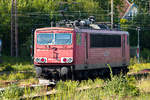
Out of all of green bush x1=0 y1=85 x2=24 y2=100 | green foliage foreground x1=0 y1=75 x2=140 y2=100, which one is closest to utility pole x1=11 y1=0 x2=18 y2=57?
green foliage foreground x1=0 y1=75 x2=140 y2=100

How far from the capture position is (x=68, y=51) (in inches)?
599

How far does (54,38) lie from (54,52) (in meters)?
0.70

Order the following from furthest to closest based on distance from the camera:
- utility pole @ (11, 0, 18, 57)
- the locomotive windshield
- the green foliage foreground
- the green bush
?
utility pole @ (11, 0, 18, 57), the locomotive windshield, the green bush, the green foliage foreground

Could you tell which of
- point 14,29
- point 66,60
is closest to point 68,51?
point 66,60

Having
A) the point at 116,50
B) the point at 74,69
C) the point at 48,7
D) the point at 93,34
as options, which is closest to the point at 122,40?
the point at 116,50

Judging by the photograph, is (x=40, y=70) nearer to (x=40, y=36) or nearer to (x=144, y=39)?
(x=40, y=36)

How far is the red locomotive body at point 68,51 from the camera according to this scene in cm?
1513

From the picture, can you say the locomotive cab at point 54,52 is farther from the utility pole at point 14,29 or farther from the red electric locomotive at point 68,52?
the utility pole at point 14,29

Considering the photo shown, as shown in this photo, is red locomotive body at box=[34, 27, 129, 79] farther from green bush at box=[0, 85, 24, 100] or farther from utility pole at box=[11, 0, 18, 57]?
utility pole at box=[11, 0, 18, 57]

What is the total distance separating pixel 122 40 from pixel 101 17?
23.9 meters

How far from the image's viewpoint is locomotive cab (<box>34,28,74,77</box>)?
15.1 metres

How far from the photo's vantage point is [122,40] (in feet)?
62.7

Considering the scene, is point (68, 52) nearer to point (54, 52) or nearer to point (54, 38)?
point (54, 52)

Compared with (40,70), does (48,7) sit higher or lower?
higher
